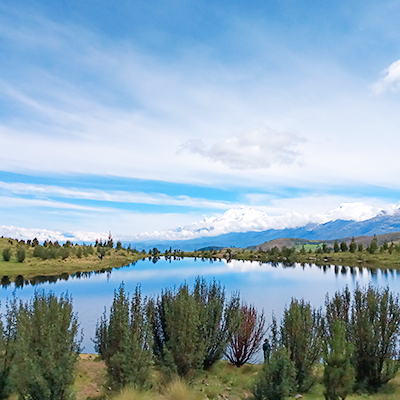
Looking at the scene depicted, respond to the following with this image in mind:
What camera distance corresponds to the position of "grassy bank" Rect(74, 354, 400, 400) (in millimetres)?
9477

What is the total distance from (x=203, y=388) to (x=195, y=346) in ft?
4.87

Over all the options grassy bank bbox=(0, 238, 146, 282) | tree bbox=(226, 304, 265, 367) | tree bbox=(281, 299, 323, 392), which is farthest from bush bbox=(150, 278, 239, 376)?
grassy bank bbox=(0, 238, 146, 282)

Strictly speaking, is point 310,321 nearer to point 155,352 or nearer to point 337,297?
point 337,297

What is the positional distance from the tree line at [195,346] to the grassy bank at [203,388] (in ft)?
1.43

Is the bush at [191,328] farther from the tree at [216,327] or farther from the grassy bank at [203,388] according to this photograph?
the grassy bank at [203,388]

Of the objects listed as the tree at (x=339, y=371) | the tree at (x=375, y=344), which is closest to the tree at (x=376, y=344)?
the tree at (x=375, y=344)

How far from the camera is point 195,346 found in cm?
1145

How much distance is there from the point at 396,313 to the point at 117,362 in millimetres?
9856

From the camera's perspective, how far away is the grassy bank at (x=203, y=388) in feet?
31.1

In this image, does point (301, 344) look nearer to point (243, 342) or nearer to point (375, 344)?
point (375, 344)

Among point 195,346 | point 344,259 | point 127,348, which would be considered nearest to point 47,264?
point 195,346

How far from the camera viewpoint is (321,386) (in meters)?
11.8

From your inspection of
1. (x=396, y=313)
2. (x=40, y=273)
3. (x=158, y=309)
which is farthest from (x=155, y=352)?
(x=40, y=273)

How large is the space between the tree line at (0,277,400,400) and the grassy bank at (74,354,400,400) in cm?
44
